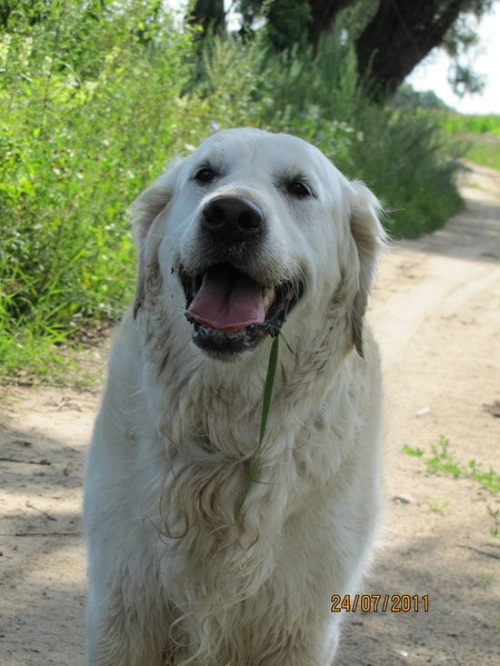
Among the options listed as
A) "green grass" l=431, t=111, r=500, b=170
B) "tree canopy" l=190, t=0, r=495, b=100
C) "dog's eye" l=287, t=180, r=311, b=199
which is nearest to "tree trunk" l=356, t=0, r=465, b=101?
"tree canopy" l=190, t=0, r=495, b=100

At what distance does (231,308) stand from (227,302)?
30 mm

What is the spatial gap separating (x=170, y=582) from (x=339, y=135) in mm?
9022

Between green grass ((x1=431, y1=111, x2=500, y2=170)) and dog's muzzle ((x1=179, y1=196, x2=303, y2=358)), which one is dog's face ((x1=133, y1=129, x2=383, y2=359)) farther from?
green grass ((x1=431, y1=111, x2=500, y2=170))

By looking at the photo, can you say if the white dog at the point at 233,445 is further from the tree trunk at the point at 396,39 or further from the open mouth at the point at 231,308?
the tree trunk at the point at 396,39

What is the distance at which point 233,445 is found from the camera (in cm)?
284

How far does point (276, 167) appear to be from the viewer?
2.96 m

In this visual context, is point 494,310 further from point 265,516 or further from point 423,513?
point 265,516

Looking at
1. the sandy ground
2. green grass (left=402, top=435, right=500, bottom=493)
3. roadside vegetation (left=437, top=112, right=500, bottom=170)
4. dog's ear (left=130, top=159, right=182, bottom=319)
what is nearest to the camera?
dog's ear (left=130, top=159, right=182, bottom=319)

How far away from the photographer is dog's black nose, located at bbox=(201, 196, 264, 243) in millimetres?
2592

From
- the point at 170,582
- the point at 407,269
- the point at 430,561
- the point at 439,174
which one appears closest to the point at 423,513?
the point at 430,561

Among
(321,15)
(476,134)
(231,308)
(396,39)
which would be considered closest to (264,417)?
(231,308)

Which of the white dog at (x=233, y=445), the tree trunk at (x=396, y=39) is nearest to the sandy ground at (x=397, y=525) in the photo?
the white dog at (x=233, y=445)

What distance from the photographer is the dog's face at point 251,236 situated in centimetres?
265

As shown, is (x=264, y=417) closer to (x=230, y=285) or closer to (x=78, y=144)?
(x=230, y=285)
